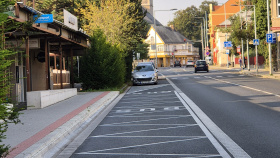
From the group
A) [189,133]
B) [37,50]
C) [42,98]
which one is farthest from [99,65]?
[189,133]

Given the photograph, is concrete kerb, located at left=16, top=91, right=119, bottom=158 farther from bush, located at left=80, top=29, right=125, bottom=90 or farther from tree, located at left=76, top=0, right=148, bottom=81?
tree, located at left=76, top=0, right=148, bottom=81

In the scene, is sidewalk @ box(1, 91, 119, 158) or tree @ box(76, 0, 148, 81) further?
tree @ box(76, 0, 148, 81)

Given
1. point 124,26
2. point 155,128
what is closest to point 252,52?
point 124,26

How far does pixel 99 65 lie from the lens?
30.1 m

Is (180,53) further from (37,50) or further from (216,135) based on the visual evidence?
(216,135)

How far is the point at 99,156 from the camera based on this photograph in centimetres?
830

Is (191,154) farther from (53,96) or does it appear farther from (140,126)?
(53,96)

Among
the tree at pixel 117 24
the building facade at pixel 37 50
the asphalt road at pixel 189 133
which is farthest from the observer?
the tree at pixel 117 24

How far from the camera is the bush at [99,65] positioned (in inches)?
1179

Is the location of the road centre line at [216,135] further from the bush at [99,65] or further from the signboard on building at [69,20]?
the bush at [99,65]

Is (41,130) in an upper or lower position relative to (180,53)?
lower

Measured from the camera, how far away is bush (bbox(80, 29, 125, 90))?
29953 mm

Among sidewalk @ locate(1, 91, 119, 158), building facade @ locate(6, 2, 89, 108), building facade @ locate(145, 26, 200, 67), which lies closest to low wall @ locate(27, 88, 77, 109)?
building facade @ locate(6, 2, 89, 108)

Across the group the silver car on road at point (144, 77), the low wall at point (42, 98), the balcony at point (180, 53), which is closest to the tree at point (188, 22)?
the balcony at point (180, 53)
